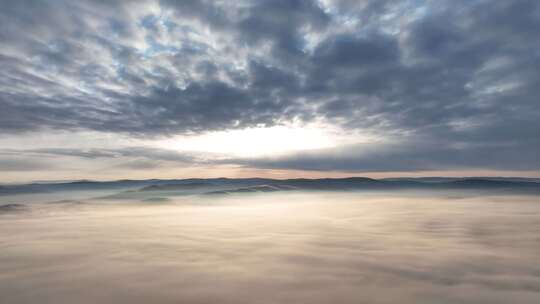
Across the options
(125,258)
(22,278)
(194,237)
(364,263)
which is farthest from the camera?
(194,237)

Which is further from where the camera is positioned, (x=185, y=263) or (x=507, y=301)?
(x=185, y=263)

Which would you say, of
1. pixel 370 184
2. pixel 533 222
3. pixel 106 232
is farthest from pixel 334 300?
pixel 370 184

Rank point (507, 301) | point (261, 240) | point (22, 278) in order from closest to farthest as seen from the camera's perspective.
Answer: point (507, 301)
point (22, 278)
point (261, 240)

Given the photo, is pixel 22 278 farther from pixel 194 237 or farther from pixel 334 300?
pixel 334 300

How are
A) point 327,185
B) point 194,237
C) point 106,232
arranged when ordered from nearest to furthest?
1. point 194,237
2. point 106,232
3. point 327,185

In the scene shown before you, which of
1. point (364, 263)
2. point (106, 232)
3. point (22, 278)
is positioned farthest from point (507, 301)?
point (106, 232)

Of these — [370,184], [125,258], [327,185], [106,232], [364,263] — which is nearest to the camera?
[364,263]

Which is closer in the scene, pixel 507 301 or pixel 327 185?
pixel 507 301

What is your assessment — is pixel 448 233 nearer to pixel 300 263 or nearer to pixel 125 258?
pixel 300 263
